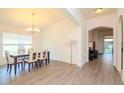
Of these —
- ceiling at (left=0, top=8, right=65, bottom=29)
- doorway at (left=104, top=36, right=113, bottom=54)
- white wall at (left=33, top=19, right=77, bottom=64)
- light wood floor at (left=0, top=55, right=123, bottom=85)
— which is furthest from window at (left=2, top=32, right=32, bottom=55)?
doorway at (left=104, top=36, right=113, bottom=54)

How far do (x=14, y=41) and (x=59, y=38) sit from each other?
3.03 metres

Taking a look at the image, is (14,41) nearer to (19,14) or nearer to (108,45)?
(19,14)

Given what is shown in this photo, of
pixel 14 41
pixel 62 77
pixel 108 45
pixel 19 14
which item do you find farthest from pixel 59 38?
pixel 108 45

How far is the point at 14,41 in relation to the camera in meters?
8.54

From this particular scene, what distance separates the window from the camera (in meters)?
7.90

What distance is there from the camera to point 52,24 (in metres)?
9.91

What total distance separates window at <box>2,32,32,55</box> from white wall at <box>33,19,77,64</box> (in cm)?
99

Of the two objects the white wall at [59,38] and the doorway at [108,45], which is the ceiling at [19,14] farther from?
the doorway at [108,45]

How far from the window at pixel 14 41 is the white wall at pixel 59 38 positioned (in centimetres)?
99

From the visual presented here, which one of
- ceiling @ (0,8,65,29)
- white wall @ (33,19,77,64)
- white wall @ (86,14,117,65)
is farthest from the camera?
white wall @ (33,19,77,64)

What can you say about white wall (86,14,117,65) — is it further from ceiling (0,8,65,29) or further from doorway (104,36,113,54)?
doorway (104,36,113,54)
